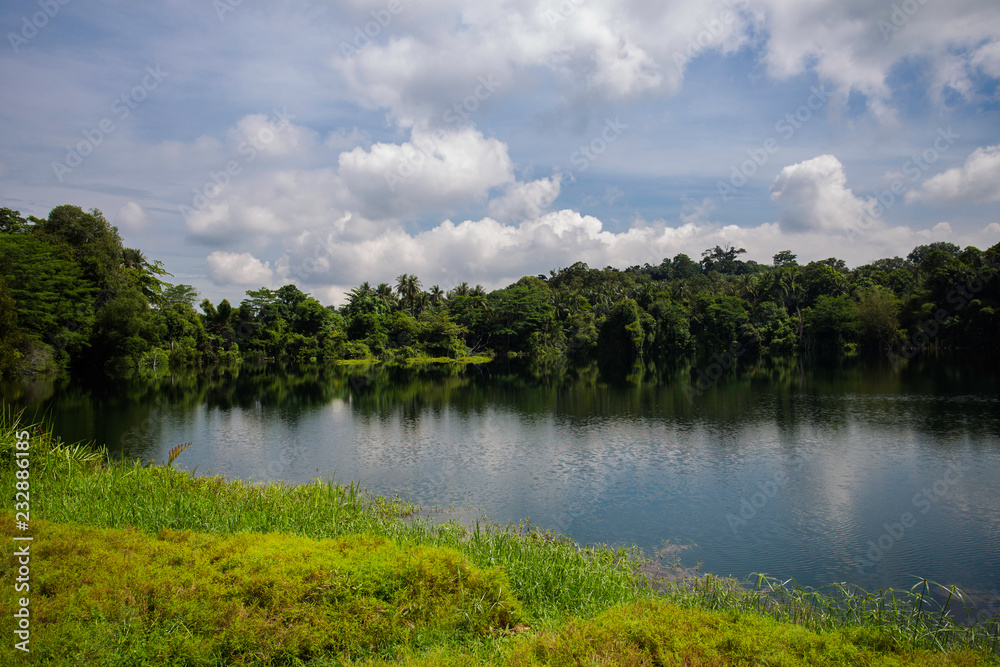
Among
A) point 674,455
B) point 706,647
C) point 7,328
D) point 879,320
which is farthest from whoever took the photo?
point 879,320

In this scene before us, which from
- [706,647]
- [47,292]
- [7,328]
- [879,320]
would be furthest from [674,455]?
[879,320]

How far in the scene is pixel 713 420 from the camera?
1061 inches

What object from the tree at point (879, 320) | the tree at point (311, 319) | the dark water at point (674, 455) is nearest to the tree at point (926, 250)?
the tree at point (879, 320)

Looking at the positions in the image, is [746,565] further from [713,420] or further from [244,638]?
[713,420]

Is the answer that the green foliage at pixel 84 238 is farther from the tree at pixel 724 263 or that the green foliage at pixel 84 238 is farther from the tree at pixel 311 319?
the tree at pixel 724 263

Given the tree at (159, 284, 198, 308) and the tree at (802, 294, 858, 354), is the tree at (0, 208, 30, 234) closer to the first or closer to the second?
the tree at (159, 284, 198, 308)

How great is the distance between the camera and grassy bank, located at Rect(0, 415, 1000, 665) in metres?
5.12

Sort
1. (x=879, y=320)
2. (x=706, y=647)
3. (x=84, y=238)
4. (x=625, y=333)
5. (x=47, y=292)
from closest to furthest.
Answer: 1. (x=706, y=647)
2. (x=47, y=292)
3. (x=84, y=238)
4. (x=879, y=320)
5. (x=625, y=333)

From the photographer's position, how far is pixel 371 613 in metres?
5.98

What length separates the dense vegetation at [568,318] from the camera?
189 ft

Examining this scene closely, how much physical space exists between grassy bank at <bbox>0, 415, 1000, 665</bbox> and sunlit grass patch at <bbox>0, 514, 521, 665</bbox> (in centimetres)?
2

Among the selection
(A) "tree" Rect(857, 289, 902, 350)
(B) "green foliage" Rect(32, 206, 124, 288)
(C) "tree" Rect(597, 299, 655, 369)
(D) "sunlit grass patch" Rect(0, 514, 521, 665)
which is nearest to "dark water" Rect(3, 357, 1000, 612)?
(D) "sunlit grass patch" Rect(0, 514, 521, 665)

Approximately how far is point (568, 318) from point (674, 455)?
59601 mm

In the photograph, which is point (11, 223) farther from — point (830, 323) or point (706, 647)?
point (830, 323)
